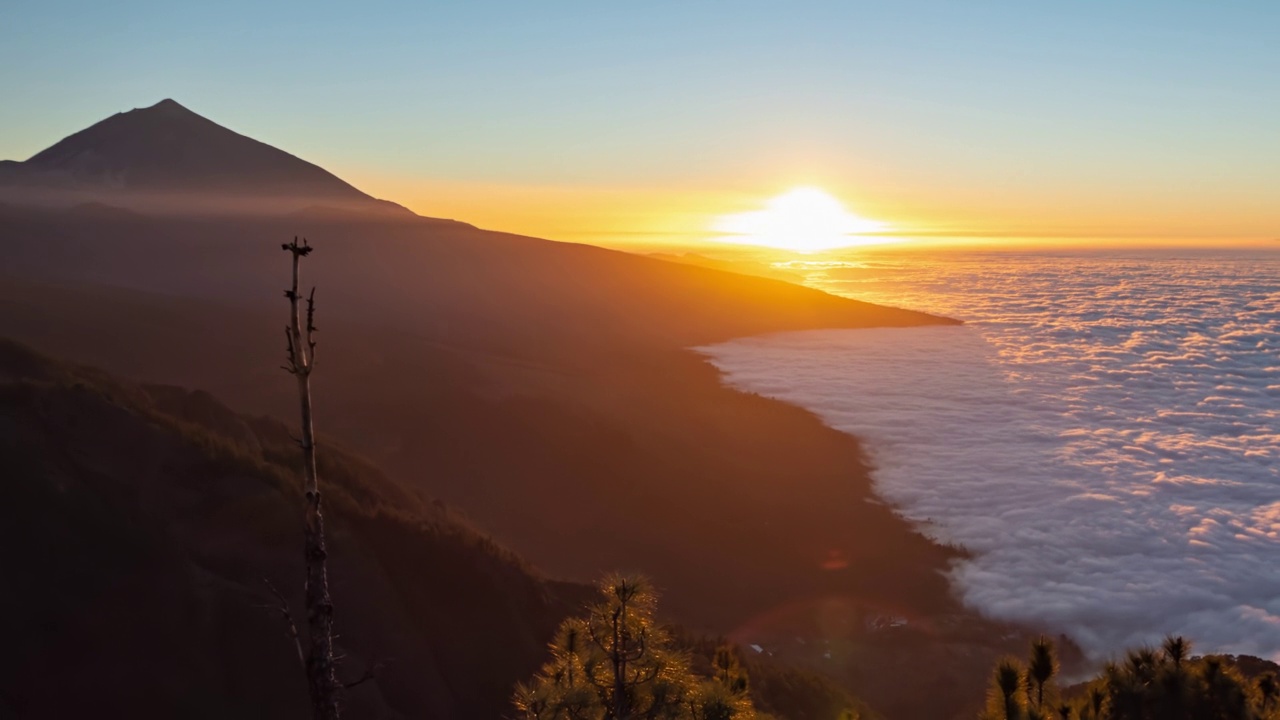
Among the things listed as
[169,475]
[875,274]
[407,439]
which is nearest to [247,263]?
[407,439]

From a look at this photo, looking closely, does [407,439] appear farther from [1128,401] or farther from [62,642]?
[1128,401]

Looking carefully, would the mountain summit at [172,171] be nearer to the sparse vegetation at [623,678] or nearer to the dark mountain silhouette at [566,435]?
the dark mountain silhouette at [566,435]

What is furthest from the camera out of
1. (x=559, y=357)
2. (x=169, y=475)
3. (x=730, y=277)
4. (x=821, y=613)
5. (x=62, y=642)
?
(x=730, y=277)

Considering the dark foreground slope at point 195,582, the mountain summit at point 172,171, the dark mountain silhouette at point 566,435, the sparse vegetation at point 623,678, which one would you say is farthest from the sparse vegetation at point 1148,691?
the mountain summit at point 172,171

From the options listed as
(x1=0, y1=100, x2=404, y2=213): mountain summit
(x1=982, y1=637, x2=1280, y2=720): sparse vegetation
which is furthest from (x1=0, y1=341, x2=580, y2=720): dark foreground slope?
(x1=0, y1=100, x2=404, y2=213): mountain summit

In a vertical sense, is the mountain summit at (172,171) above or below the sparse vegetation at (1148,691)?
above

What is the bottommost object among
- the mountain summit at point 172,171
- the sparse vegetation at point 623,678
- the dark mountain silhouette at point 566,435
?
the dark mountain silhouette at point 566,435

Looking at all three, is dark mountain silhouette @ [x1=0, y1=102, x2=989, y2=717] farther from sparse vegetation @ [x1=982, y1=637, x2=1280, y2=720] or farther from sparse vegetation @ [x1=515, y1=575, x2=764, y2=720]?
sparse vegetation @ [x1=982, y1=637, x2=1280, y2=720]
